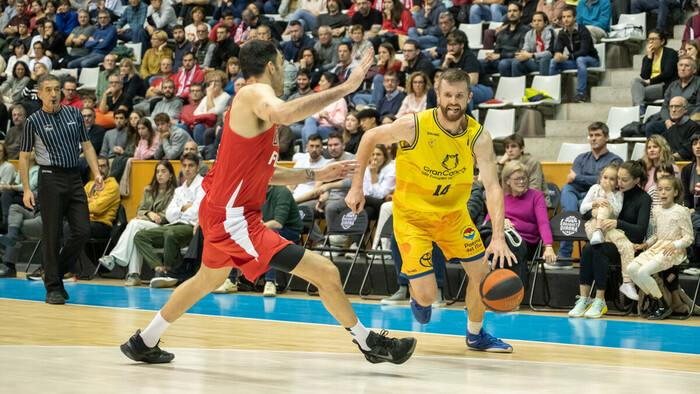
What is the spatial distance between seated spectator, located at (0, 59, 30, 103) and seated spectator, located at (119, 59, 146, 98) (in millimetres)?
1983

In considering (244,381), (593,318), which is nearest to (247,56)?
(244,381)

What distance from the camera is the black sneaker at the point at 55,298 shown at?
812 centimetres

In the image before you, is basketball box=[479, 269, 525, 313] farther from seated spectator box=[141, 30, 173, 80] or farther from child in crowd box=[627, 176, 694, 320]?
seated spectator box=[141, 30, 173, 80]

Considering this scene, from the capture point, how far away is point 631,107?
10641 mm

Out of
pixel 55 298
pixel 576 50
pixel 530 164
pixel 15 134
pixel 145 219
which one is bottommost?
pixel 145 219

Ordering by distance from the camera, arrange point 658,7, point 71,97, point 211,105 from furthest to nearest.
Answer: point 71,97 < point 211,105 < point 658,7

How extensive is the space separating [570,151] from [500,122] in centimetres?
137

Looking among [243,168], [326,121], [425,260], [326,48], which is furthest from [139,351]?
[326,48]

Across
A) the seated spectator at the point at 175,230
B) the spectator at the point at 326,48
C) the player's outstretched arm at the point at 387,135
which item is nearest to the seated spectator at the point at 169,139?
the seated spectator at the point at 175,230

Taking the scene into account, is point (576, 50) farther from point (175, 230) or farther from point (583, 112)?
point (175, 230)

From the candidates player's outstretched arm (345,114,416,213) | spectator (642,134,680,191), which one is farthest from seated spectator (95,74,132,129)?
player's outstretched arm (345,114,416,213)

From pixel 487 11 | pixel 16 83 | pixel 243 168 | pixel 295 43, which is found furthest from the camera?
pixel 16 83

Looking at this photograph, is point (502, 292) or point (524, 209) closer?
point (502, 292)

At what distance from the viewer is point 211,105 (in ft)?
41.9
